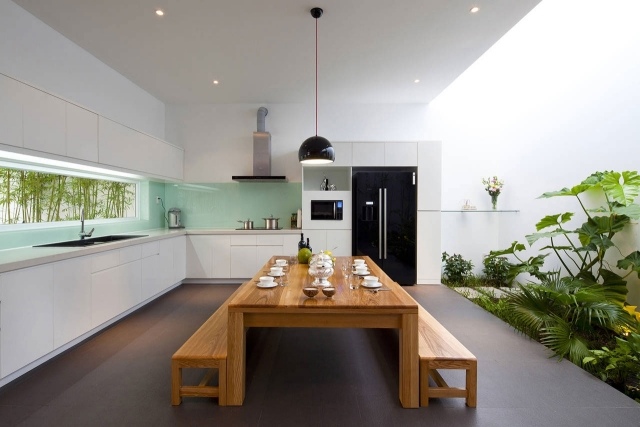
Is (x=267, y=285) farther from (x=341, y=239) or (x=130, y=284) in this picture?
(x=341, y=239)

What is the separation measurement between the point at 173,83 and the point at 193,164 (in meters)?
1.37

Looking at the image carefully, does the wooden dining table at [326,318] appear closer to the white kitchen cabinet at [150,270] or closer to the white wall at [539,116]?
the white kitchen cabinet at [150,270]

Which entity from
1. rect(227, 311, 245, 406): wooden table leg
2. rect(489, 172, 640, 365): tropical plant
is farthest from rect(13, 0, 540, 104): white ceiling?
rect(227, 311, 245, 406): wooden table leg

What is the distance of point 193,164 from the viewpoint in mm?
5270

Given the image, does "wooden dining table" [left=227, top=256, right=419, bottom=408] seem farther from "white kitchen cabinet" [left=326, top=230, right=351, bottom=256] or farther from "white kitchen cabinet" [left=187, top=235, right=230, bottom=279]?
"white kitchen cabinet" [left=187, top=235, right=230, bottom=279]

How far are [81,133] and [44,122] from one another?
409 millimetres

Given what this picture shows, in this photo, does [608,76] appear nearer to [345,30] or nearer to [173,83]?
[345,30]

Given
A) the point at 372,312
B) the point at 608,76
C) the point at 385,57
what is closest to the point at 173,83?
the point at 385,57

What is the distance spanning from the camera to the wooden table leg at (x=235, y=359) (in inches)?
71.4

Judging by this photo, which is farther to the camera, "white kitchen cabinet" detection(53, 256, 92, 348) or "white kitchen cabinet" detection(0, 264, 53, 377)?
"white kitchen cabinet" detection(53, 256, 92, 348)

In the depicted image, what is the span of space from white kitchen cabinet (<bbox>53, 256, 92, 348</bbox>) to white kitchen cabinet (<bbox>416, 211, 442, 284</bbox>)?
411 centimetres

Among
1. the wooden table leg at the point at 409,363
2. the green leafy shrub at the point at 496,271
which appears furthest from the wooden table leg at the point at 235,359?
the green leafy shrub at the point at 496,271

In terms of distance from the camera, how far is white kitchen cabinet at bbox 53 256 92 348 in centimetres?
246

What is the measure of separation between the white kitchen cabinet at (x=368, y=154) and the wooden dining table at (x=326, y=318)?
10.3 ft
